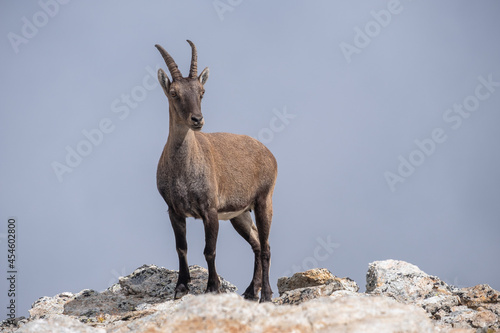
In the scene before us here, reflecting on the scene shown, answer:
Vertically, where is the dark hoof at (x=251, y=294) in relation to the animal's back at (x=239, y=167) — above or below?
below

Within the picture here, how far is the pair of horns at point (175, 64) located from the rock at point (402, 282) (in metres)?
5.77

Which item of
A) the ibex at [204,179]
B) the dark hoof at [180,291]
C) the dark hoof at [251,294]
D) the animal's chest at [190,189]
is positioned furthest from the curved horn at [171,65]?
the dark hoof at [251,294]

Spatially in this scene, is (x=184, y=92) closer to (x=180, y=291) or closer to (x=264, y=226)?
(x=264, y=226)

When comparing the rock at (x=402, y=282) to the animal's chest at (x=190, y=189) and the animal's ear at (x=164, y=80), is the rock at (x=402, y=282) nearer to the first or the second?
the animal's chest at (x=190, y=189)

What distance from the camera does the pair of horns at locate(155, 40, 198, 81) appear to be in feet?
41.3

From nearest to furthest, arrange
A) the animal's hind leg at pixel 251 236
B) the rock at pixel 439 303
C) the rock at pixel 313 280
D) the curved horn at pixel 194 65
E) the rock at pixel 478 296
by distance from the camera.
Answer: the rock at pixel 439 303 → the rock at pixel 478 296 → the curved horn at pixel 194 65 → the rock at pixel 313 280 → the animal's hind leg at pixel 251 236

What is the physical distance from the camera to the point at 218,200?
12.7 m

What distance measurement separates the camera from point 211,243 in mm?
12164

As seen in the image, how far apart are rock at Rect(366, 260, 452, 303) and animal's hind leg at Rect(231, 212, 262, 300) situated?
255cm

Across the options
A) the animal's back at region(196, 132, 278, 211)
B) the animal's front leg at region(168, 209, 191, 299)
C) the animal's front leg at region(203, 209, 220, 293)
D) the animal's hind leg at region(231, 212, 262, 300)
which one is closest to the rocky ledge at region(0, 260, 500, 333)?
the animal's front leg at region(168, 209, 191, 299)

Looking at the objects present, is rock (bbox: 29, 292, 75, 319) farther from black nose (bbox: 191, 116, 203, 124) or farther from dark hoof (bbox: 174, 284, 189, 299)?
black nose (bbox: 191, 116, 203, 124)

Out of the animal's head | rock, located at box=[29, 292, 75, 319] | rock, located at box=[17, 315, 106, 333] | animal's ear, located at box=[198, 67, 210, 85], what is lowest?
rock, located at box=[29, 292, 75, 319]

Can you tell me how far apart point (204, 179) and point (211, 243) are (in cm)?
131

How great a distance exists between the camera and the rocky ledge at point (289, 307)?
212 inches
